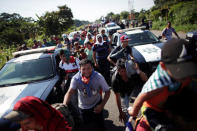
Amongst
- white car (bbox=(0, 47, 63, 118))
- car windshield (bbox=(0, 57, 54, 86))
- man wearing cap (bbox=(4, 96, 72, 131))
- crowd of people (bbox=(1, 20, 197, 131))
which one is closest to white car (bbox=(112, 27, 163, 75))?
crowd of people (bbox=(1, 20, 197, 131))

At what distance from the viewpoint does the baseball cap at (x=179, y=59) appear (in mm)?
858

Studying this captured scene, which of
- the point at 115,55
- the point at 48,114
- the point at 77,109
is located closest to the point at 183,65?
the point at 48,114

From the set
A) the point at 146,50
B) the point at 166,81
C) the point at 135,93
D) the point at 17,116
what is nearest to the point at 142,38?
the point at 146,50

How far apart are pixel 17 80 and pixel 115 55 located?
9.60 feet

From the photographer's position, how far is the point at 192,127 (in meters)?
0.76

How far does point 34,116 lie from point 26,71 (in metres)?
2.82

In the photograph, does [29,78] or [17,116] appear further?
[29,78]

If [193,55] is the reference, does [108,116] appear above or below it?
below

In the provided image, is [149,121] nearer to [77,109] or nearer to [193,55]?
[193,55]

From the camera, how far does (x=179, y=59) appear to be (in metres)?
0.89

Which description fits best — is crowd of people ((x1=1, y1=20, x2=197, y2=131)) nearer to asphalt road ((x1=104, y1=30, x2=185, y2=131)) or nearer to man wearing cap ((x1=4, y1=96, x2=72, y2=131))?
man wearing cap ((x1=4, y1=96, x2=72, y2=131))

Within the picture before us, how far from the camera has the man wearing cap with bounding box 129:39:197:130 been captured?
2.88ft

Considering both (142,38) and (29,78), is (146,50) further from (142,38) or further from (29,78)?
(29,78)

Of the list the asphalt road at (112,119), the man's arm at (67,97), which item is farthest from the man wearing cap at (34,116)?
the asphalt road at (112,119)
